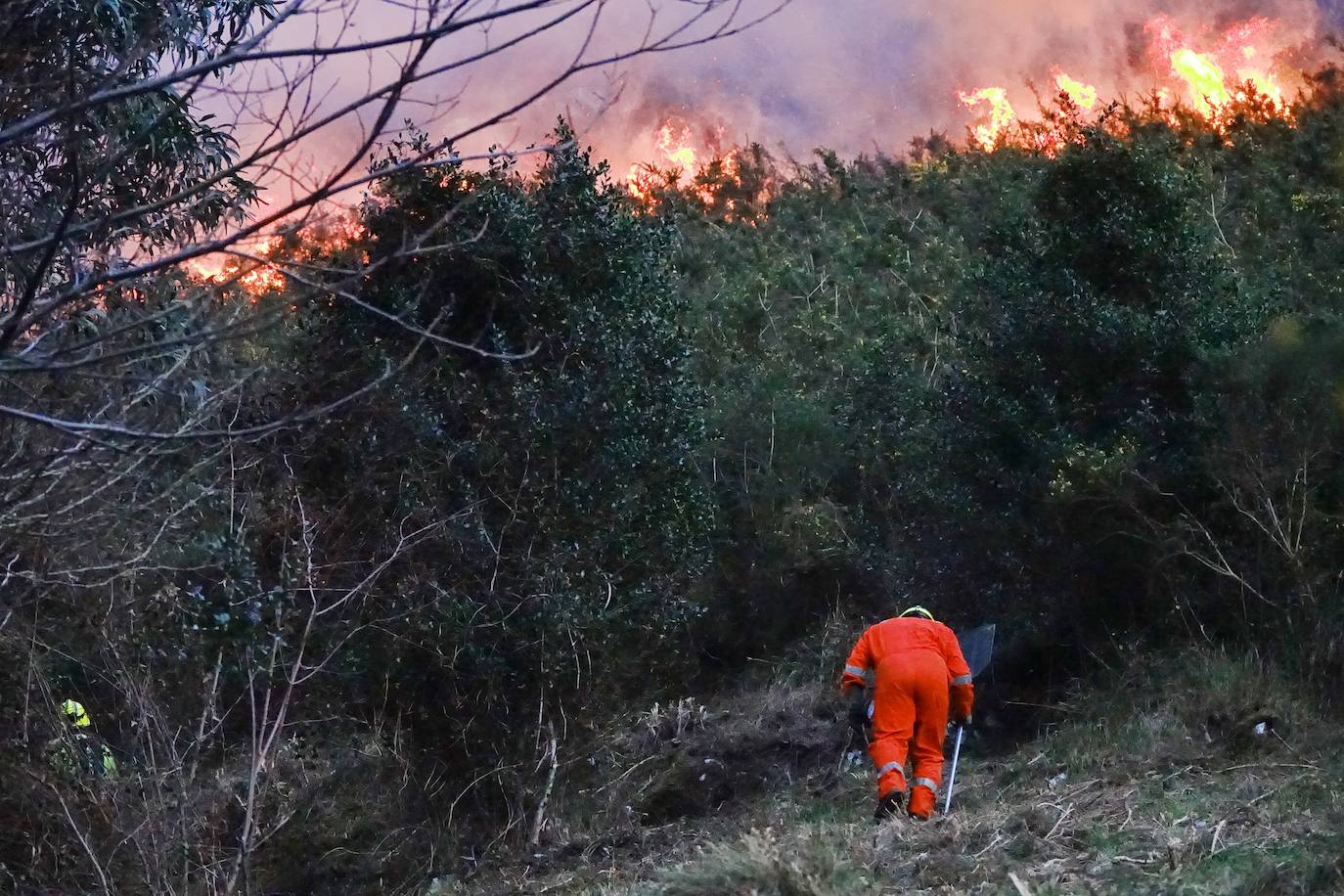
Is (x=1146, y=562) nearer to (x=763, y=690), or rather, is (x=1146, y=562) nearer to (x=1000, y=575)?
(x=1000, y=575)

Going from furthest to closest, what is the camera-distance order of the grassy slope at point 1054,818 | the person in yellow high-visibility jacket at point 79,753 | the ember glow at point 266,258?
the person in yellow high-visibility jacket at point 79,753
the grassy slope at point 1054,818
the ember glow at point 266,258

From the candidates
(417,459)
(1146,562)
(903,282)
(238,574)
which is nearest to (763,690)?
(1146,562)

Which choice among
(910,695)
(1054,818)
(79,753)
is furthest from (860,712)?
(79,753)

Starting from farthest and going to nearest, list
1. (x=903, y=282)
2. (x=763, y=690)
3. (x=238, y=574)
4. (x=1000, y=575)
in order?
(x=903, y=282), (x=763, y=690), (x=1000, y=575), (x=238, y=574)

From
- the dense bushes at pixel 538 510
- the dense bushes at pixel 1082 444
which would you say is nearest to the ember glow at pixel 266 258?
the dense bushes at pixel 538 510

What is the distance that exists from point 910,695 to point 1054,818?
1397 millimetres

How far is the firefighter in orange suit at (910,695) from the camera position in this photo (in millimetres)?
9156

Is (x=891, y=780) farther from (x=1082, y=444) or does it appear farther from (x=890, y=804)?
(x=1082, y=444)

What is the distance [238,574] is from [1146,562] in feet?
25.9

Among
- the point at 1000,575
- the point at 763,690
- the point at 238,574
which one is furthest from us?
the point at 763,690

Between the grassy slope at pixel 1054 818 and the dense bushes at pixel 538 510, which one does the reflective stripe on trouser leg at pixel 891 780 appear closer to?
the grassy slope at pixel 1054 818

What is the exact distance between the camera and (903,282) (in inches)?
1217

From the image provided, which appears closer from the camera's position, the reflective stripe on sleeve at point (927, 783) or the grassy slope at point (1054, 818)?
the grassy slope at point (1054, 818)

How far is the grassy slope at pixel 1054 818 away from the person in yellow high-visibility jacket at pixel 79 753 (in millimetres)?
2927
